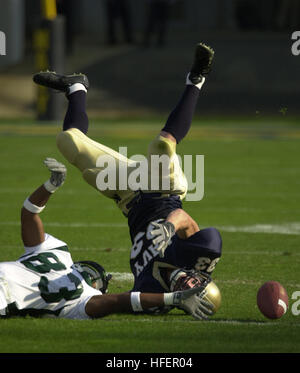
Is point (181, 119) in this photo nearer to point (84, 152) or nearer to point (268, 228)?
point (84, 152)

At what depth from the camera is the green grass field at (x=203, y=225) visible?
5.54 meters

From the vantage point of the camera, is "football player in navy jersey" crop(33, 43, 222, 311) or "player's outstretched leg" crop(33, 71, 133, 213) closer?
"football player in navy jersey" crop(33, 43, 222, 311)

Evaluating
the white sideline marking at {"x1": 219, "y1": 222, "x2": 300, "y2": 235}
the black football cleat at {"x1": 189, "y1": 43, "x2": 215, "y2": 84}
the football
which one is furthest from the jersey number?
the white sideline marking at {"x1": 219, "y1": 222, "x2": 300, "y2": 235}

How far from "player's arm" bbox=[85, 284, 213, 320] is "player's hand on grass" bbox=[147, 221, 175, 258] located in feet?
0.90

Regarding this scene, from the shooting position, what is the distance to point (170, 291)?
6.21 meters

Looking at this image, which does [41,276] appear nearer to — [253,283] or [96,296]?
[96,296]

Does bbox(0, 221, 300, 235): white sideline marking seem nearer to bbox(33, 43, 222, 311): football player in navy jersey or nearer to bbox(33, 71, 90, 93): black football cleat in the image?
bbox(33, 71, 90, 93): black football cleat

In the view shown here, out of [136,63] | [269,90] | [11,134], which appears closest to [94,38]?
[136,63]

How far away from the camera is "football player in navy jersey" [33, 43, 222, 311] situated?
6105mm

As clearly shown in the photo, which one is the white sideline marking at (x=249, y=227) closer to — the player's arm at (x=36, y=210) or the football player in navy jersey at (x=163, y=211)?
the football player in navy jersey at (x=163, y=211)

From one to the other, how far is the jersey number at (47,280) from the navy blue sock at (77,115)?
1.46 metres

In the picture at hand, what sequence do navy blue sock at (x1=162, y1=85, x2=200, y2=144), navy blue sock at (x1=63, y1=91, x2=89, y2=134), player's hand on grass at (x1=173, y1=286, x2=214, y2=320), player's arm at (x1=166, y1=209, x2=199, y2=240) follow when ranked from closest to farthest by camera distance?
player's hand on grass at (x1=173, y1=286, x2=214, y2=320)
player's arm at (x1=166, y1=209, x2=199, y2=240)
navy blue sock at (x1=162, y1=85, x2=200, y2=144)
navy blue sock at (x1=63, y1=91, x2=89, y2=134)

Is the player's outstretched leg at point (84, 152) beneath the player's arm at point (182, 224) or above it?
above

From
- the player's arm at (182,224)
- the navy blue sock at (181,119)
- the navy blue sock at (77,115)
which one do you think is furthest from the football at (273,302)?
the navy blue sock at (77,115)
